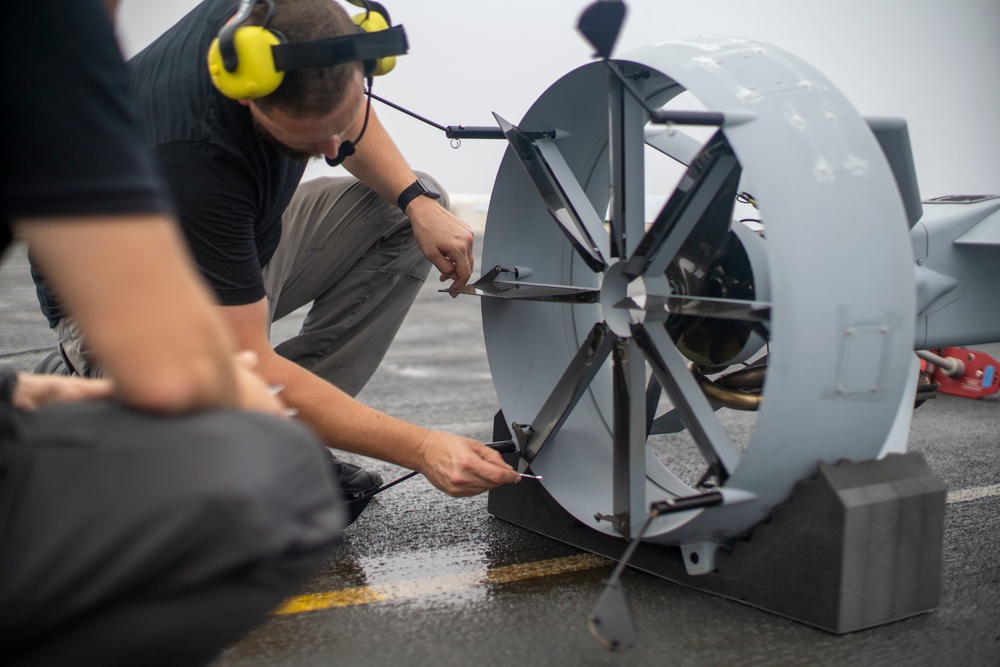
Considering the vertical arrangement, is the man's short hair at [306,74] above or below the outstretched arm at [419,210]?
above

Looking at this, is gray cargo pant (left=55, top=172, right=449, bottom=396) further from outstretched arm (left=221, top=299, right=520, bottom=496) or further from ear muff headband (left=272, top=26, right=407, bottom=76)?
ear muff headband (left=272, top=26, right=407, bottom=76)

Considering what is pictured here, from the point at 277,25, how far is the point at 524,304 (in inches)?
39.4

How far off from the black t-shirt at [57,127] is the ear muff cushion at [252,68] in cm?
84

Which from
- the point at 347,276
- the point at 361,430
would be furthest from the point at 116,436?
the point at 347,276

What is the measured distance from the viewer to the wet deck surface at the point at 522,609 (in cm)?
180

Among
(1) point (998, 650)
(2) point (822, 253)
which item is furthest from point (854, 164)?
(1) point (998, 650)

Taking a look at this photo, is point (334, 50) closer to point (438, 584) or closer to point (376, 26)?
point (376, 26)

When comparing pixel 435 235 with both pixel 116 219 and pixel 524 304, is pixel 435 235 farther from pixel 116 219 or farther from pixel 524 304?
pixel 116 219

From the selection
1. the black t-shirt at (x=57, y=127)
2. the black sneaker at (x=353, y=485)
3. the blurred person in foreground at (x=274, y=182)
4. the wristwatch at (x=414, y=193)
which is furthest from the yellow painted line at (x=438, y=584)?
the black t-shirt at (x=57, y=127)

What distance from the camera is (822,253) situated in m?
1.67

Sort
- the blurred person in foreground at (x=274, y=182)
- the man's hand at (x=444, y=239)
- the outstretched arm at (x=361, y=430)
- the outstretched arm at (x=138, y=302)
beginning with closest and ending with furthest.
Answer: the outstretched arm at (x=138, y=302) → the blurred person in foreground at (x=274, y=182) → the outstretched arm at (x=361, y=430) → the man's hand at (x=444, y=239)

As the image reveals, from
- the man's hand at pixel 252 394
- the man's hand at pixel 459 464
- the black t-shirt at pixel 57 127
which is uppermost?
the black t-shirt at pixel 57 127

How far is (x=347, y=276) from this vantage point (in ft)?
9.46

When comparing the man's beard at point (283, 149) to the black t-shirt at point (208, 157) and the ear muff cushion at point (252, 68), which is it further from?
the ear muff cushion at point (252, 68)
